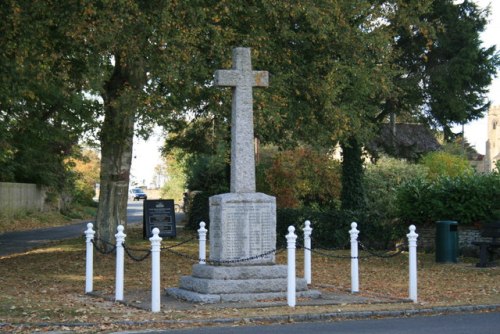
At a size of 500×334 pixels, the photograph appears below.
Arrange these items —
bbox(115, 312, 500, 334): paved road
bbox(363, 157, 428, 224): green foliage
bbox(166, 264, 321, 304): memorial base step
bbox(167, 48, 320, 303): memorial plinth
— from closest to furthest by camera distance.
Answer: bbox(115, 312, 500, 334): paved road → bbox(166, 264, 321, 304): memorial base step → bbox(167, 48, 320, 303): memorial plinth → bbox(363, 157, 428, 224): green foliage

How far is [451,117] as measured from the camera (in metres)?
40.4

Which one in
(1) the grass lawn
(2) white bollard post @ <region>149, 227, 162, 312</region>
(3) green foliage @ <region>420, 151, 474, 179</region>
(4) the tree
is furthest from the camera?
(3) green foliage @ <region>420, 151, 474, 179</region>

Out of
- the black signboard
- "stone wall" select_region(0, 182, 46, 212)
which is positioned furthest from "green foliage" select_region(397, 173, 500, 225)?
"stone wall" select_region(0, 182, 46, 212)

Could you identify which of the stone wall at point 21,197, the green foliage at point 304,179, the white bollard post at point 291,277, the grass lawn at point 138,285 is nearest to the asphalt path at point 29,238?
the grass lawn at point 138,285

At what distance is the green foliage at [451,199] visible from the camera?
85.1ft

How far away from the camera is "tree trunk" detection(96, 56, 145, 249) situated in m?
24.0

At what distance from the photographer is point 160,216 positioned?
33.5 m

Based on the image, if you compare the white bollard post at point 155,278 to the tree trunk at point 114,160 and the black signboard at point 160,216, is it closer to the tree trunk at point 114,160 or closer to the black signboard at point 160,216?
the tree trunk at point 114,160

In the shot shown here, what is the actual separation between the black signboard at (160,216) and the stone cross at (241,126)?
17429 mm

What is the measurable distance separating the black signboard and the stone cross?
57.2 ft

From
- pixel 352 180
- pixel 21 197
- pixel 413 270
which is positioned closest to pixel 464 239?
pixel 352 180

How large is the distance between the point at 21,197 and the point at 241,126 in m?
36.7

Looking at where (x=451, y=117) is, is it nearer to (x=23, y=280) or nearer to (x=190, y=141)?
(x=190, y=141)

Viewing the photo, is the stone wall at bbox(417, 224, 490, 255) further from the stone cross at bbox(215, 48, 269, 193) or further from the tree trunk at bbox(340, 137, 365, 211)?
the stone cross at bbox(215, 48, 269, 193)
